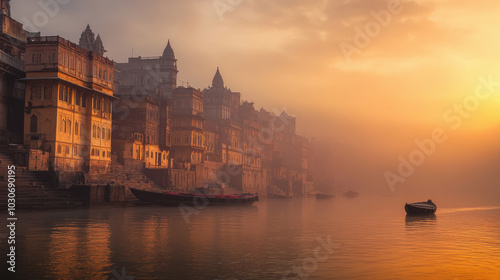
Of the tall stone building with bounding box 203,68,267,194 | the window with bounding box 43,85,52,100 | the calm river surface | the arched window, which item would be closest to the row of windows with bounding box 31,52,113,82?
the window with bounding box 43,85,52,100

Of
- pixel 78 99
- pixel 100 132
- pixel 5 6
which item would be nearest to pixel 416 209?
pixel 100 132

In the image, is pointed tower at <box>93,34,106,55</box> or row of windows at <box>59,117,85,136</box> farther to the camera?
pointed tower at <box>93,34,106,55</box>

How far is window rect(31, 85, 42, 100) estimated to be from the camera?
59.7 metres

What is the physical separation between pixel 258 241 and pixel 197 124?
225ft

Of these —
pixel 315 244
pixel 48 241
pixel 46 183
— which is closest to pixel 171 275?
pixel 48 241

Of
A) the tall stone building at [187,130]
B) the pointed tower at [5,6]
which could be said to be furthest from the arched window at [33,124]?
the tall stone building at [187,130]

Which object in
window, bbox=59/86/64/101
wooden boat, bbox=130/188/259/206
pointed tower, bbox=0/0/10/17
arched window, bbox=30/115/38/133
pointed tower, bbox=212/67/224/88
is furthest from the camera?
pointed tower, bbox=212/67/224/88

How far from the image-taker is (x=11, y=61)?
2459 inches

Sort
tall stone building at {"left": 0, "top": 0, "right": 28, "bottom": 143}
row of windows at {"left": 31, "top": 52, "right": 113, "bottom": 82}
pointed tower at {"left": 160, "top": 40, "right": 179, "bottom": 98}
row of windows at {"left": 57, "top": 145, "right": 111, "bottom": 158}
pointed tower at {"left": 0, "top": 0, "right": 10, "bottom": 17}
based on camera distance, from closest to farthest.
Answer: row of windows at {"left": 31, "top": 52, "right": 113, "bottom": 82}
row of windows at {"left": 57, "top": 145, "right": 111, "bottom": 158}
tall stone building at {"left": 0, "top": 0, "right": 28, "bottom": 143}
pointed tower at {"left": 0, "top": 0, "right": 10, "bottom": 17}
pointed tower at {"left": 160, "top": 40, "right": 179, "bottom": 98}

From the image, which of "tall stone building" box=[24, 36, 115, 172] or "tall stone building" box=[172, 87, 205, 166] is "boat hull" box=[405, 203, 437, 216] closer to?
"tall stone building" box=[24, 36, 115, 172]

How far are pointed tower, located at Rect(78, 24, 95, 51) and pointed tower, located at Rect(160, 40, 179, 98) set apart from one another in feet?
56.4

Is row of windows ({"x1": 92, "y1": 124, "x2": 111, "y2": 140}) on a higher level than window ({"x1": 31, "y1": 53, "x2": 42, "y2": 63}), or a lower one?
lower

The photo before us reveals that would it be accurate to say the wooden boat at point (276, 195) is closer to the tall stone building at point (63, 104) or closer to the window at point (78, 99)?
the tall stone building at point (63, 104)

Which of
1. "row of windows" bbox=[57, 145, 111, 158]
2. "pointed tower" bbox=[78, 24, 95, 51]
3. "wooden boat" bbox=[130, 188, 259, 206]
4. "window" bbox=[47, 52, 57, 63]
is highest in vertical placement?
"pointed tower" bbox=[78, 24, 95, 51]
